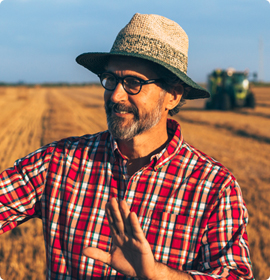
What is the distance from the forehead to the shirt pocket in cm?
73

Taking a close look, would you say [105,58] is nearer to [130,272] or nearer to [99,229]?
[99,229]

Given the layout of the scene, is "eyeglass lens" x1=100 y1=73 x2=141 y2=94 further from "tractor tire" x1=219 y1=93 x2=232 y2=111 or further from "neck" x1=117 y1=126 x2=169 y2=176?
"tractor tire" x1=219 y1=93 x2=232 y2=111

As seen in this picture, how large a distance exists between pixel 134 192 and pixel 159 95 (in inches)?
22.4

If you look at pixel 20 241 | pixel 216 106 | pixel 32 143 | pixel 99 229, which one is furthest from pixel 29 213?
pixel 216 106

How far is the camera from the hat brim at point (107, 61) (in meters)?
1.76

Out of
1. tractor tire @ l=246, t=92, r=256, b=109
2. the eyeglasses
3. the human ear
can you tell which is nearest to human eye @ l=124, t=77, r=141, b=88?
the eyeglasses

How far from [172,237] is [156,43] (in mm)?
967

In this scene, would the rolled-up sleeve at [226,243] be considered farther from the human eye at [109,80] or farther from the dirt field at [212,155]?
the dirt field at [212,155]

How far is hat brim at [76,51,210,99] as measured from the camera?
5.78ft

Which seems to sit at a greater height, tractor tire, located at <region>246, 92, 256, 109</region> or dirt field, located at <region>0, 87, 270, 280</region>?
tractor tire, located at <region>246, 92, 256, 109</region>

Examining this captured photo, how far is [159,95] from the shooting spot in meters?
1.94

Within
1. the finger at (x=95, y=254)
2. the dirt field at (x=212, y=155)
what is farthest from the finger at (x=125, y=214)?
the dirt field at (x=212, y=155)

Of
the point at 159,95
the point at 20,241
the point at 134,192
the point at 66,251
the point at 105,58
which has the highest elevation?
the point at 105,58

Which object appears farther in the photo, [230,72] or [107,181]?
[230,72]
